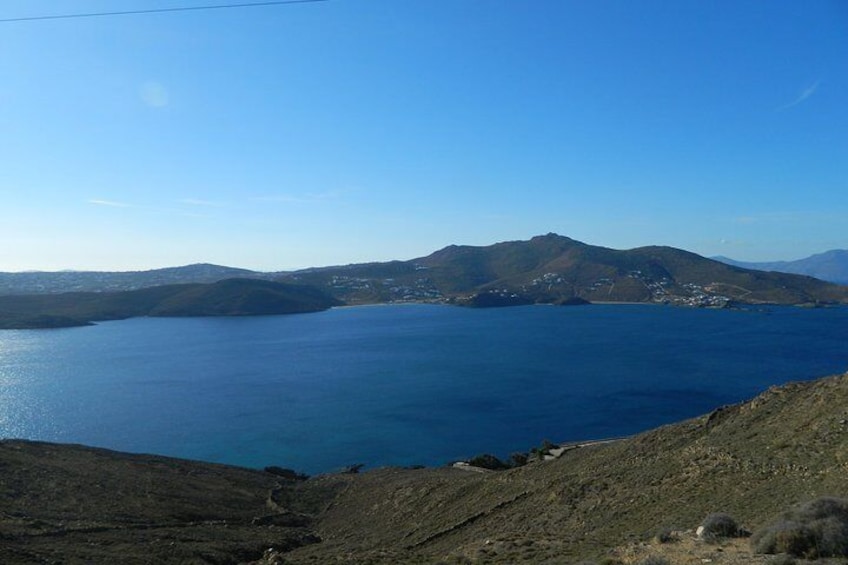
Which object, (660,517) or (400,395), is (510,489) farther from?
(400,395)

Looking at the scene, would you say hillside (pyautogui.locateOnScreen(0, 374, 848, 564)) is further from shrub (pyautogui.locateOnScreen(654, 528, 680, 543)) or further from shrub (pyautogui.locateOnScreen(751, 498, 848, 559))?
shrub (pyautogui.locateOnScreen(751, 498, 848, 559))

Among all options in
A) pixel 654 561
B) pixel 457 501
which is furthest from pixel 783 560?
pixel 457 501

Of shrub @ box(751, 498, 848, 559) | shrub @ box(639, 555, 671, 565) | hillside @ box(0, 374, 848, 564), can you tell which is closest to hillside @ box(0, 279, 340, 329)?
hillside @ box(0, 374, 848, 564)

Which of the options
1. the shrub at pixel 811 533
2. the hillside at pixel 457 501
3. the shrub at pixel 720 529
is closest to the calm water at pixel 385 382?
the hillside at pixel 457 501

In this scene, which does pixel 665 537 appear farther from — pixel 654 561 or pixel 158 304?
pixel 158 304

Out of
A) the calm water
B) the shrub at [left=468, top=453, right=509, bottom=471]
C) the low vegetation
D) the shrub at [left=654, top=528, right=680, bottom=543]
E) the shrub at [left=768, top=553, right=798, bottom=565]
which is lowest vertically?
the calm water
